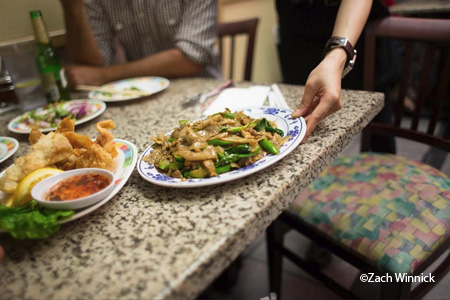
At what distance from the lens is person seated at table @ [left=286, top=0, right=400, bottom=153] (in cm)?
85

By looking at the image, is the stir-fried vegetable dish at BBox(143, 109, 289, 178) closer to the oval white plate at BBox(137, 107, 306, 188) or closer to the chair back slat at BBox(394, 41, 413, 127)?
the oval white plate at BBox(137, 107, 306, 188)

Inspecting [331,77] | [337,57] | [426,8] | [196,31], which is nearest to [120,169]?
[331,77]

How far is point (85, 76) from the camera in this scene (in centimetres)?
164

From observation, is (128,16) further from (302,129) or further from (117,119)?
(302,129)

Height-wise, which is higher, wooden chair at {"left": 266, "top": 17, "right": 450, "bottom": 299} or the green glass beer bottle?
the green glass beer bottle

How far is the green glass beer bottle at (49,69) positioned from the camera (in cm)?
132

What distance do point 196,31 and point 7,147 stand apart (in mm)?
1142

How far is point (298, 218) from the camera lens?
1143 mm

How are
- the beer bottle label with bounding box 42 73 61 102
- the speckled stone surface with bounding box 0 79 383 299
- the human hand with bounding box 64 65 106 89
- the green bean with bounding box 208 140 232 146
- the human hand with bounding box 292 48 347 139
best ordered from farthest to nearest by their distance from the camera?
the human hand with bounding box 64 65 106 89 < the beer bottle label with bounding box 42 73 61 102 < the human hand with bounding box 292 48 347 139 < the green bean with bounding box 208 140 232 146 < the speckled stone surface with bounding box 0 79 383 299

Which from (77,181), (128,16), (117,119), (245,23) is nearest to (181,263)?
(77,181)

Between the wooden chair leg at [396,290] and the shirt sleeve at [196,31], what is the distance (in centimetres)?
139

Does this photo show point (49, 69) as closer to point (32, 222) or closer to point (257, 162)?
point (32, 222)

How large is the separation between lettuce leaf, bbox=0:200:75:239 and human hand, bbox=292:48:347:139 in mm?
593

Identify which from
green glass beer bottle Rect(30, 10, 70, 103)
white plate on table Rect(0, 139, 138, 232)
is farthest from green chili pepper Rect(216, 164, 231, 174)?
green glass beer bottle Rect(30, 10, 70, 103)
